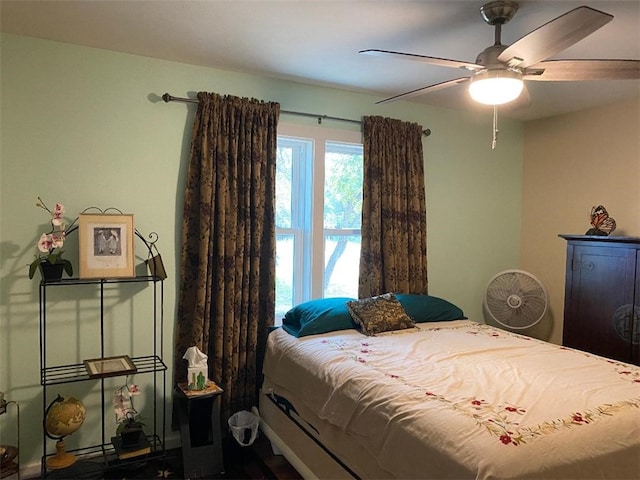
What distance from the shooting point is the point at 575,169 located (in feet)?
13.5

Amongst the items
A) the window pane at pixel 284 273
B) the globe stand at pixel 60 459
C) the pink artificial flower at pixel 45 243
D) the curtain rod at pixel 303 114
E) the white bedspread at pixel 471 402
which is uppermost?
the curtain rod at pixel 303 114

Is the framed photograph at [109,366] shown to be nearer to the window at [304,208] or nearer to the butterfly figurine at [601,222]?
the window at [304,208]

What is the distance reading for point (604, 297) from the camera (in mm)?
3439

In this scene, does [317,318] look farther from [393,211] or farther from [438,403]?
[438,403]

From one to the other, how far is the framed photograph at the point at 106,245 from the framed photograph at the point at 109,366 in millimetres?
488

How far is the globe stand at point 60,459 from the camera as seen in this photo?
2.56 m

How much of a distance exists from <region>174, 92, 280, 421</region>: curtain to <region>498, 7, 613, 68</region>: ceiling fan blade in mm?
1703

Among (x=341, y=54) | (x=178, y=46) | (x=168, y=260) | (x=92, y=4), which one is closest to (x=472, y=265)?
(x=341, y=54)

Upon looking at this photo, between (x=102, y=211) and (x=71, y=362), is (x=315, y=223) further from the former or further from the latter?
(x=71, y=362)

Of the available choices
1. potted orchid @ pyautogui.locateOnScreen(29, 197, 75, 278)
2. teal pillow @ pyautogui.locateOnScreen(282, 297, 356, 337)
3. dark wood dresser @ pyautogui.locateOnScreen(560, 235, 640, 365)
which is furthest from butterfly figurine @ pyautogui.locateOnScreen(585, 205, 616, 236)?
potted orchid @ pyautogui.locateOnScreen(29, 197, 75, 278)

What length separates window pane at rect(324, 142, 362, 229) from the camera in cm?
371

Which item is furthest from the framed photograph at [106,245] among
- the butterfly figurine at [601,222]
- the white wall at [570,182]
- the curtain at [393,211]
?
the white wall at [570,182]

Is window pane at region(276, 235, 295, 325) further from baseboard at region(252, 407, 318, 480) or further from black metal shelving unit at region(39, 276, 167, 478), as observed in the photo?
black metal shelving unit at region(39, 276, 167, 478)

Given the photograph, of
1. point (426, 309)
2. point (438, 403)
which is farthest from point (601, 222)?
point (438, 403)
